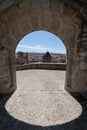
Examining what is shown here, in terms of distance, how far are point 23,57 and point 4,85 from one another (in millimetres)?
8764

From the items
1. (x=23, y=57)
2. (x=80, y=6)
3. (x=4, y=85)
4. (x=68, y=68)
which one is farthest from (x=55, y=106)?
(x=23, y=57)

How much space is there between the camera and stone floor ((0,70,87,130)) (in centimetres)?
257

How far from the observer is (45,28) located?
12.9ft

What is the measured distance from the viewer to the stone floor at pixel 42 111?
8.45ft

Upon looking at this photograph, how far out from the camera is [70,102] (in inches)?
141

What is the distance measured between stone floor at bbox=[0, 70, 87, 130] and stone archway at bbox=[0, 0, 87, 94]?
0.57 meters

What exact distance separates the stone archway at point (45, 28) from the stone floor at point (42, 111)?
1.88 feet

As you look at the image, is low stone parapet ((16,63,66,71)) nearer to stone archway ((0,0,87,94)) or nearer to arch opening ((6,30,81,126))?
arch opening ((6,30,81,126))

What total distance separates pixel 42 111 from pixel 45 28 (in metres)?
2.50

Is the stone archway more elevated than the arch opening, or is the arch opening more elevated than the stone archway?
the stone archway

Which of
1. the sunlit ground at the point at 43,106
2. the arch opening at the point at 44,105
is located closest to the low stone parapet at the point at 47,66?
the arch opening at the point at 44,105

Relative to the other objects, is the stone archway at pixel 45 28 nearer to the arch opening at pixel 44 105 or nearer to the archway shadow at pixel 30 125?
the arch opening at pixel 44 105

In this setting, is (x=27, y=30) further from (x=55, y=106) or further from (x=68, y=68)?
(x=55, y=106)

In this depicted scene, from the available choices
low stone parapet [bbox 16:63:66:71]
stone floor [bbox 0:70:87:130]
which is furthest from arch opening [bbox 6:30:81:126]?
low stone parapet [bbox 16:63:66:71]
